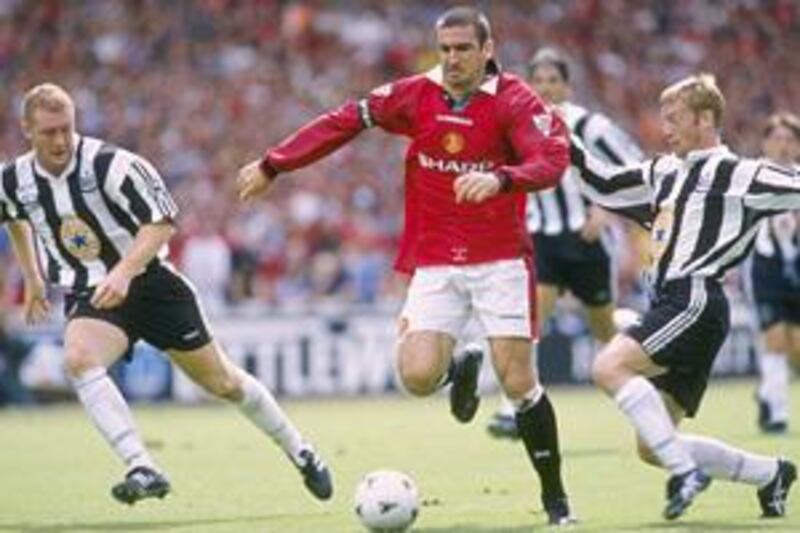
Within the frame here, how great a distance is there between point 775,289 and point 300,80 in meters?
13.4

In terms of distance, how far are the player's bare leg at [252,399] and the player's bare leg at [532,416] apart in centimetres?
154

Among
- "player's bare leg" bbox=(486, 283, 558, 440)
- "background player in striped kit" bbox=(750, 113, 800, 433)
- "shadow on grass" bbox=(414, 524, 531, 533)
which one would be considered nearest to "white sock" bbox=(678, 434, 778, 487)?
"shadow on grass" bbox=(414, 524, 531, 533)

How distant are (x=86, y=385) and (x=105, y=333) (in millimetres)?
338

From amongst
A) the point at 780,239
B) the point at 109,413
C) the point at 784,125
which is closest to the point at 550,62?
the point at 784,125

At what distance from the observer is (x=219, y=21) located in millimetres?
28297

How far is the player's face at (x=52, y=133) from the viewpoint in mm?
9938

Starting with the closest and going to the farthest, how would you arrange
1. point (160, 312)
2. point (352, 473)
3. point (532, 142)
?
point (532, 142) < point (160, 312) < point (352, 473)

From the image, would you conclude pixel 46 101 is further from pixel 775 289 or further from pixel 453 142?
pixel 775 289

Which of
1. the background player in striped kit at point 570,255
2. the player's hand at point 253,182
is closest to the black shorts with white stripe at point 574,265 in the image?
the background player in striped kit at point 570,255

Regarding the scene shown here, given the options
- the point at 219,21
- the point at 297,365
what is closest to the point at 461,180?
the point at 297,365

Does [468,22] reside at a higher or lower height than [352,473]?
higher

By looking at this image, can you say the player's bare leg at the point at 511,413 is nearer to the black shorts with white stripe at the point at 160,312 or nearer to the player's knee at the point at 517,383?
the black shorts with white stripe at the point at 160,312

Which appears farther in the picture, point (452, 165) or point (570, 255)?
point (570, 255)

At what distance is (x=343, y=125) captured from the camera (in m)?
9.48
